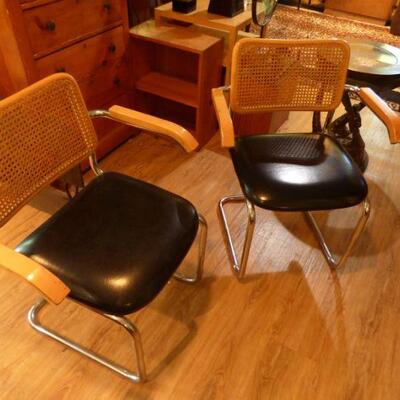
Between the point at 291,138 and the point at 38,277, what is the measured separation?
3.65ft

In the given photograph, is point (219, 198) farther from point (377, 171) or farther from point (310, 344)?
point (377, 171)

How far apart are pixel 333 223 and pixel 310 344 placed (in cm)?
68

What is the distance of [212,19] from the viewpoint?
1.88 metres

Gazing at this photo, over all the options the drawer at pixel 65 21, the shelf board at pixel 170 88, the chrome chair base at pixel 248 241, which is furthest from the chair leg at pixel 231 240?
the drawer at pixel 65 21

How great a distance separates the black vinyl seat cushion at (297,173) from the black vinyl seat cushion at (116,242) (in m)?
0.29

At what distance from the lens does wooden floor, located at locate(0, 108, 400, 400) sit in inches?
46.8

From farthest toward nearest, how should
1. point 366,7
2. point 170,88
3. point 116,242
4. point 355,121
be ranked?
point 366,7 → point 170,88 → point 355,121 → point 116,242

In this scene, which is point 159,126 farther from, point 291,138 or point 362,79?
point 362,79

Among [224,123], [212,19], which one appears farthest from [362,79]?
[224,123]

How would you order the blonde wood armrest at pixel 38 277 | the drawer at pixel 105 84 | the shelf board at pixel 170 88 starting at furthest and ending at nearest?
the shelf board at pixel 170 88 < the drawer at pixel 105 84 < the blonde wood armrest at pixel 38 277

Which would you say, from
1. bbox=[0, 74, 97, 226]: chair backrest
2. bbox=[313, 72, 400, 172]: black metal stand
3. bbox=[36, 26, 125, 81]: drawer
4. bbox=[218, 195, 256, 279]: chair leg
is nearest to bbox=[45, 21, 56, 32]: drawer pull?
bbox=[36, 26, 125, 81]: drawer

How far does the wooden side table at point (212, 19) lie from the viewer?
185cm

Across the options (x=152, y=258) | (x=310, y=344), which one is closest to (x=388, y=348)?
(x=310, y=344)

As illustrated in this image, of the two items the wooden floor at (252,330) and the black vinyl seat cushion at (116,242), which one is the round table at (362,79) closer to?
the wooden floor at (252,330)
